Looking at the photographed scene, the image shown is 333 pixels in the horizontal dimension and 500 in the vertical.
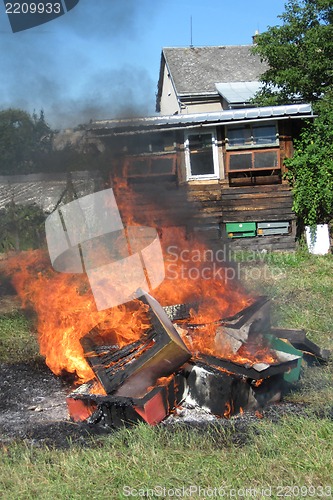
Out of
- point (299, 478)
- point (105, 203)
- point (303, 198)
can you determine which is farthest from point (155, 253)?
point (303, 198)

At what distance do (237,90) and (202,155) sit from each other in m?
11.1

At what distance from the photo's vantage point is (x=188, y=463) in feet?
13.5

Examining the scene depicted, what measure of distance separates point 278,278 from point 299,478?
24.7 ft

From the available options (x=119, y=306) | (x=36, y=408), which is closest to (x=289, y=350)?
(x=119, y=306)

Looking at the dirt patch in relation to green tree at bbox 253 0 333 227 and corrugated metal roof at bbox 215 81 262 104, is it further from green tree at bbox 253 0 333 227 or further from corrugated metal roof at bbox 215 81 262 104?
corrugated metal roof at bbox 215 81 262 104

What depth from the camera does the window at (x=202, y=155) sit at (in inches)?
594

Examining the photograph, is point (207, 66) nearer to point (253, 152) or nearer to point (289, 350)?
point (253, 152)

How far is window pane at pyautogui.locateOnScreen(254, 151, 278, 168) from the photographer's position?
15.0 m


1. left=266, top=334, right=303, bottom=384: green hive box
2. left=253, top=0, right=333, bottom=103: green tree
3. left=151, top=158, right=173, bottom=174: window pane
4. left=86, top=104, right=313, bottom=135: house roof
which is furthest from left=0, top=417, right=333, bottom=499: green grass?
left=253, top=0, right=333, bottom=103: green tree

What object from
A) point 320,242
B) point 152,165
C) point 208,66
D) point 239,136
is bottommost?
point 320,242

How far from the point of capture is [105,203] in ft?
33.5

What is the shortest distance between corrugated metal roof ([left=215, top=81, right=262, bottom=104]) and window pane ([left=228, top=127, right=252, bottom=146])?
7.09m

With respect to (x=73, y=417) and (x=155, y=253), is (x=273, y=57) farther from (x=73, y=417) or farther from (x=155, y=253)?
(x=73, y=417)

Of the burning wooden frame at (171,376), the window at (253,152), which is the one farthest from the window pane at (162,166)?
the burning wooden frame at (171,376)
